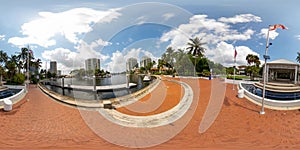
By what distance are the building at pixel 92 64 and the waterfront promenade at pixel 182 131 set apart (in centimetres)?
158

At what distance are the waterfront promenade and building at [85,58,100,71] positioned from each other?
5.20 feet

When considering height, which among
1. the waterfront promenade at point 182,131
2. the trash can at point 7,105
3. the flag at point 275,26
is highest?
the flag at point 275,26

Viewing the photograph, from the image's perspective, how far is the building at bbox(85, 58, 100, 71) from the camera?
15.0ft

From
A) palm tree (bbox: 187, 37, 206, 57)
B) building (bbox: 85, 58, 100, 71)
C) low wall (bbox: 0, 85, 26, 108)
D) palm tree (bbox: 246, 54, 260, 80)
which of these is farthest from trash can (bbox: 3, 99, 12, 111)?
palm tree (bbox: 246, 54, 260, 80)

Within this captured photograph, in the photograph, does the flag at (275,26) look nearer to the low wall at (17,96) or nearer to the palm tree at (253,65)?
the palm tree at (253,65)

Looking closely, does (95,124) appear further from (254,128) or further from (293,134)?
(293,134)

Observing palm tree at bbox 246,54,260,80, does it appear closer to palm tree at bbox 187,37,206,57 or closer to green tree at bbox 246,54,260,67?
green tree at bbox 246,54,260,67

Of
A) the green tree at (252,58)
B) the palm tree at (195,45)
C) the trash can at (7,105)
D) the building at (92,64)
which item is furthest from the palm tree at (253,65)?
the trash can at (7,105)

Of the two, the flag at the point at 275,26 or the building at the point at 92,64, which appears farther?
the flag at the point at 275,26

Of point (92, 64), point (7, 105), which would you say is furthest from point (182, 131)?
point (7, 105)

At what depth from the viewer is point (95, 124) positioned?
5328mm

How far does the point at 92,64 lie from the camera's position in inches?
189

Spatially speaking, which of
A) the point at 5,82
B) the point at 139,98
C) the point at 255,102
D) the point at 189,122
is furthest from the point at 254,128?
the point at 5,82

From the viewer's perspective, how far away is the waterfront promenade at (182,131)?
4.66 meters
